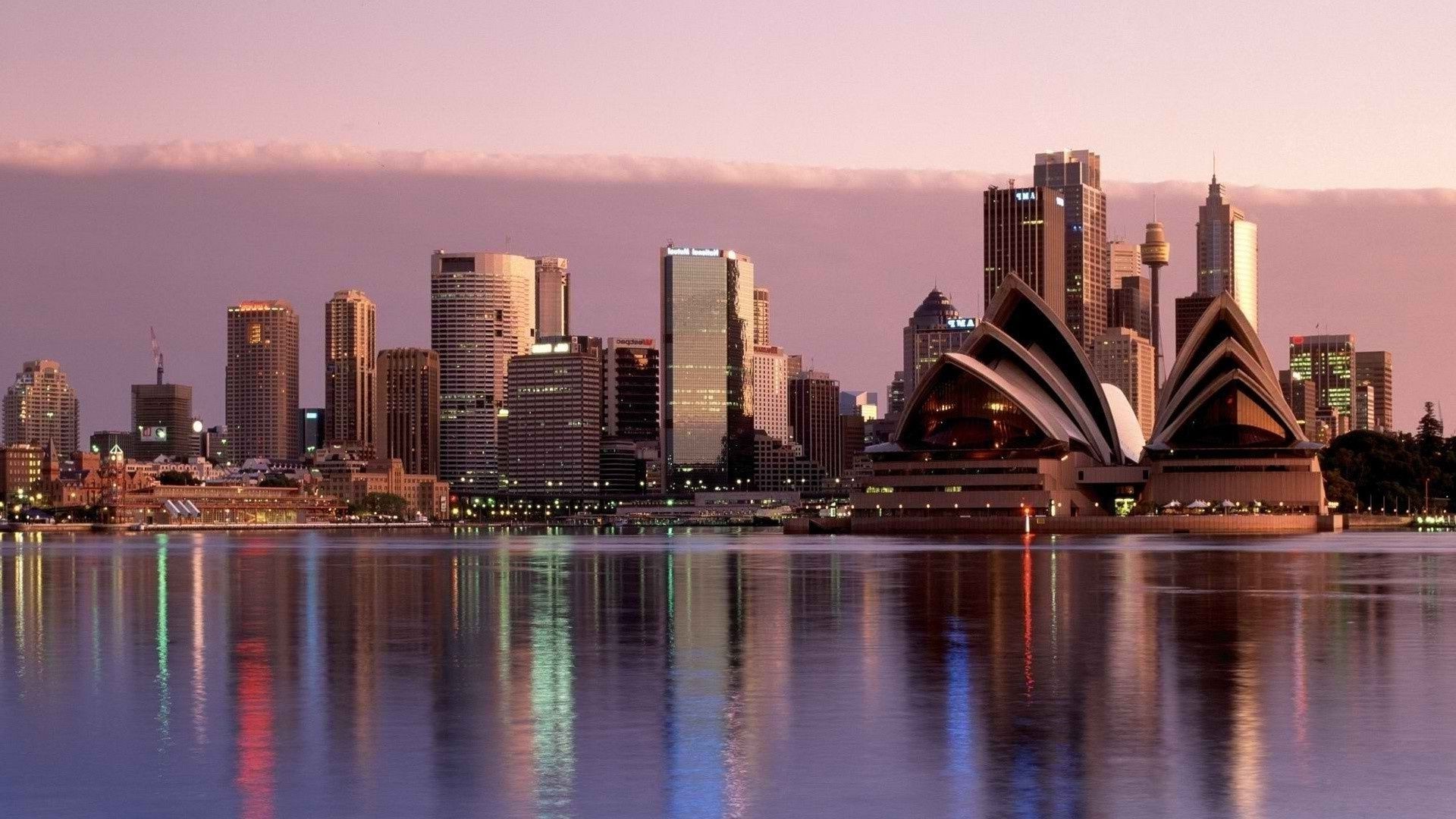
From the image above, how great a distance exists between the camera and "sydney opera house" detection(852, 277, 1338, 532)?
16212 cm

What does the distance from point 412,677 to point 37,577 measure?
46744 millimetres

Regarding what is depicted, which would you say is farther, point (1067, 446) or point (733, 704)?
point (1067, 446)

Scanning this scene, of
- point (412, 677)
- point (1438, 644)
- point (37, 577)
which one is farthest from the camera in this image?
point (37, 577)

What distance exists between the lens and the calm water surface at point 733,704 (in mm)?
16672

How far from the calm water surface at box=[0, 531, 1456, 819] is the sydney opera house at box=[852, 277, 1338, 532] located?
112787 millimetres

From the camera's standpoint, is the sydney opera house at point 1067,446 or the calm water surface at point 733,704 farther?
the sydney opera house at point 1067,446

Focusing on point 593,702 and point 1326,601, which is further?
point 1326,601

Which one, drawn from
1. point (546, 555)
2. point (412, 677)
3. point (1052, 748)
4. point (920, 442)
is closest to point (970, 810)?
point (1052, 748)

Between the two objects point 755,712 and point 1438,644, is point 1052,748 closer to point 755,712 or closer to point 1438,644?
point 755,712

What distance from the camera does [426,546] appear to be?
401 feet

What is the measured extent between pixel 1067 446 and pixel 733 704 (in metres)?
145

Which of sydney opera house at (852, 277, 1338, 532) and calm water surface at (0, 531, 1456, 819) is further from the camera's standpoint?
sydney opera house at (852, 277, 1338, 532)

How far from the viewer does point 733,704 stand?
23.1 meters

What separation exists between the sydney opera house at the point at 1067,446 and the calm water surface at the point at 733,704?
370 feet
